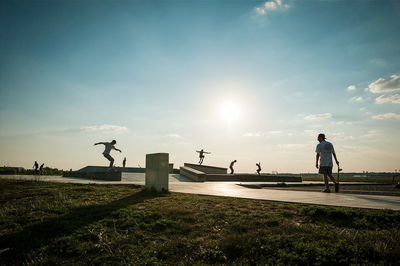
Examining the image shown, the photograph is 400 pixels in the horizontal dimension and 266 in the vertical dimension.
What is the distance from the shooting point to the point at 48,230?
5301 millimetres

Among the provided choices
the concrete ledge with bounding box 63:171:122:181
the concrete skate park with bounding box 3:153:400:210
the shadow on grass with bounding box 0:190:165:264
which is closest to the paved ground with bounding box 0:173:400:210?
the concrete skate park with bounding box 3:153:400:210

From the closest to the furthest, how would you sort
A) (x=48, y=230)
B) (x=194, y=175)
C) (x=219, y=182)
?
1. (x=48, y=230)
2. (x=219, y=182)
3. (x=194, y=175)

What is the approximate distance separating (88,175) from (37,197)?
12.3 m

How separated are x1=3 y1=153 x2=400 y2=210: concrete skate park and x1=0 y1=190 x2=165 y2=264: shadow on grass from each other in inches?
142

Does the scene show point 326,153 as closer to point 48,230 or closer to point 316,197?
point 316,197

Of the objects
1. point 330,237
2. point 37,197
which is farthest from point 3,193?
point 330,237

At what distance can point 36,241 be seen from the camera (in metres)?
4.75

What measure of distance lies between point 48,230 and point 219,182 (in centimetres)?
1550

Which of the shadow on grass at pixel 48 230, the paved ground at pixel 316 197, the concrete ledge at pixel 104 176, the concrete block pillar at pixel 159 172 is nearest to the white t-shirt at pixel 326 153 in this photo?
the paved ground at pixel 316 197

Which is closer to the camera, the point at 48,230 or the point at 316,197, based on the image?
the point at 48,230

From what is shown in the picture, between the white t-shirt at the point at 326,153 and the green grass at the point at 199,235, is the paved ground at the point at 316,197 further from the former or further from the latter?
the white t-shirt at the point at 326,153

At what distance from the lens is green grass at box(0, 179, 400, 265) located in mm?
3836

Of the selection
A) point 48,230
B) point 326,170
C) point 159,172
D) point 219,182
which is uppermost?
point 326,170

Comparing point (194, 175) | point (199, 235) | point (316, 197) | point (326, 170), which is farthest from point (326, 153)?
point (194, 175)
